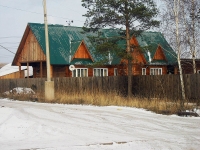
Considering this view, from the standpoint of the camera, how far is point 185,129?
11.5 m

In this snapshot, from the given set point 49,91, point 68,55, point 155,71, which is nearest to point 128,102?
point 49,91

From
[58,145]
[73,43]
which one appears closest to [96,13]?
[73,43]

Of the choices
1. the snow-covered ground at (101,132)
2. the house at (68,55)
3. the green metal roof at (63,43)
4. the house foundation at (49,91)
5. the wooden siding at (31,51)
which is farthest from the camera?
the wooden siding at (31,51)

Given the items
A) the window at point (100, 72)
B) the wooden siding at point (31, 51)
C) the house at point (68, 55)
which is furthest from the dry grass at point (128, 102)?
the window at point (100, 72)

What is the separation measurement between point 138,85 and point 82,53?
12.4 metres

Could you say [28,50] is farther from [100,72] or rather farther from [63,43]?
[100,72]

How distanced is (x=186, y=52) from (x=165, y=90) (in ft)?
14.2

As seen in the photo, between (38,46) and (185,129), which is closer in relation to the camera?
(185,129)

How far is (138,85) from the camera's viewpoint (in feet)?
85.9

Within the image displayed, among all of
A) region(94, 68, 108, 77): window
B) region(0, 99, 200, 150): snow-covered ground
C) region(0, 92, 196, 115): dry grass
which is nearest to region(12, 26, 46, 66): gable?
region(94, 68, 108, 77): window

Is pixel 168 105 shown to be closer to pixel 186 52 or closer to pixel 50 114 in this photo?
pixel 50 114

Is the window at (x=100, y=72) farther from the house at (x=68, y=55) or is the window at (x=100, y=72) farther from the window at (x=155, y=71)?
the window at (x=155, y=71)

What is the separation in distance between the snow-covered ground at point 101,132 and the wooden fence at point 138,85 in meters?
8.99

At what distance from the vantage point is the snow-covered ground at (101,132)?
867 centimetres
